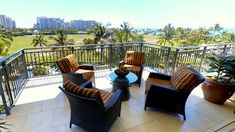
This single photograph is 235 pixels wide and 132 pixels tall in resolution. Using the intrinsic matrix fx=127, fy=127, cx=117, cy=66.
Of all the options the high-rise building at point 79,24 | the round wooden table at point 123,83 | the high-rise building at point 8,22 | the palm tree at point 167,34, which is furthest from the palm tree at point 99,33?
the round wooden table at point 123,83

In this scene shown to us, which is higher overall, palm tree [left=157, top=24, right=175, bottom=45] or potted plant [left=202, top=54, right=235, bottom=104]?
palm tree [left=157, top=24, right=175, bottom=45]

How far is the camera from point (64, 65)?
2764 millimetres

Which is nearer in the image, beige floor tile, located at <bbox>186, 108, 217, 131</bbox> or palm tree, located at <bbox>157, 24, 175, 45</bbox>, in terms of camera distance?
beige floor tile, located at <bbox>186, 108, 217, 131</bbox>

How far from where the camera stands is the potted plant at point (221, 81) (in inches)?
97.3

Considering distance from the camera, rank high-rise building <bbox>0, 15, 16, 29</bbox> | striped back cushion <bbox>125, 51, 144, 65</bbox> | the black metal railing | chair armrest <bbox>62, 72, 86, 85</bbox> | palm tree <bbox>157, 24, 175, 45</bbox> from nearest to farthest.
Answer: chair armrest <bbox>62, 72, 86, 85</bbox>, the black metal railing, striped back cushion <bbox>125, 51, 144, 65</bbox>, high-rise building <bbox>0, 15, 16, 29</bbox>, palm tree <bbox>157, 24, 175, 45</bbox>

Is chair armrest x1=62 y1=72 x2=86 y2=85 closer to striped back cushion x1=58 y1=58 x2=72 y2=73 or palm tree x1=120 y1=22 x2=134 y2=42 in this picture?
striped back cushion x1=58 y1=58 x2=72 y2=73

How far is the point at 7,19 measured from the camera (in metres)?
10.4

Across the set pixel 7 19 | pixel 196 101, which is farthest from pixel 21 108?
pixel 7 19

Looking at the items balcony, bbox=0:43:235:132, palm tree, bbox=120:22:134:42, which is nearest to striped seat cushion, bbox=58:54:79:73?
balcony, bbox=0:43:235:132

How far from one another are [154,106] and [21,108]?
2.44 meters

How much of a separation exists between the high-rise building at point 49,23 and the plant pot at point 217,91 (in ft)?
57.3

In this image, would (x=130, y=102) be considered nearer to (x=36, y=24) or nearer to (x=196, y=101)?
(x=196, y=101)

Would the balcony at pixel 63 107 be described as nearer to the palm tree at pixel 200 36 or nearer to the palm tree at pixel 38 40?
the palm tree at pixel 200 36

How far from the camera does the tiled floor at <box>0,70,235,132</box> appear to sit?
76.0 inches
